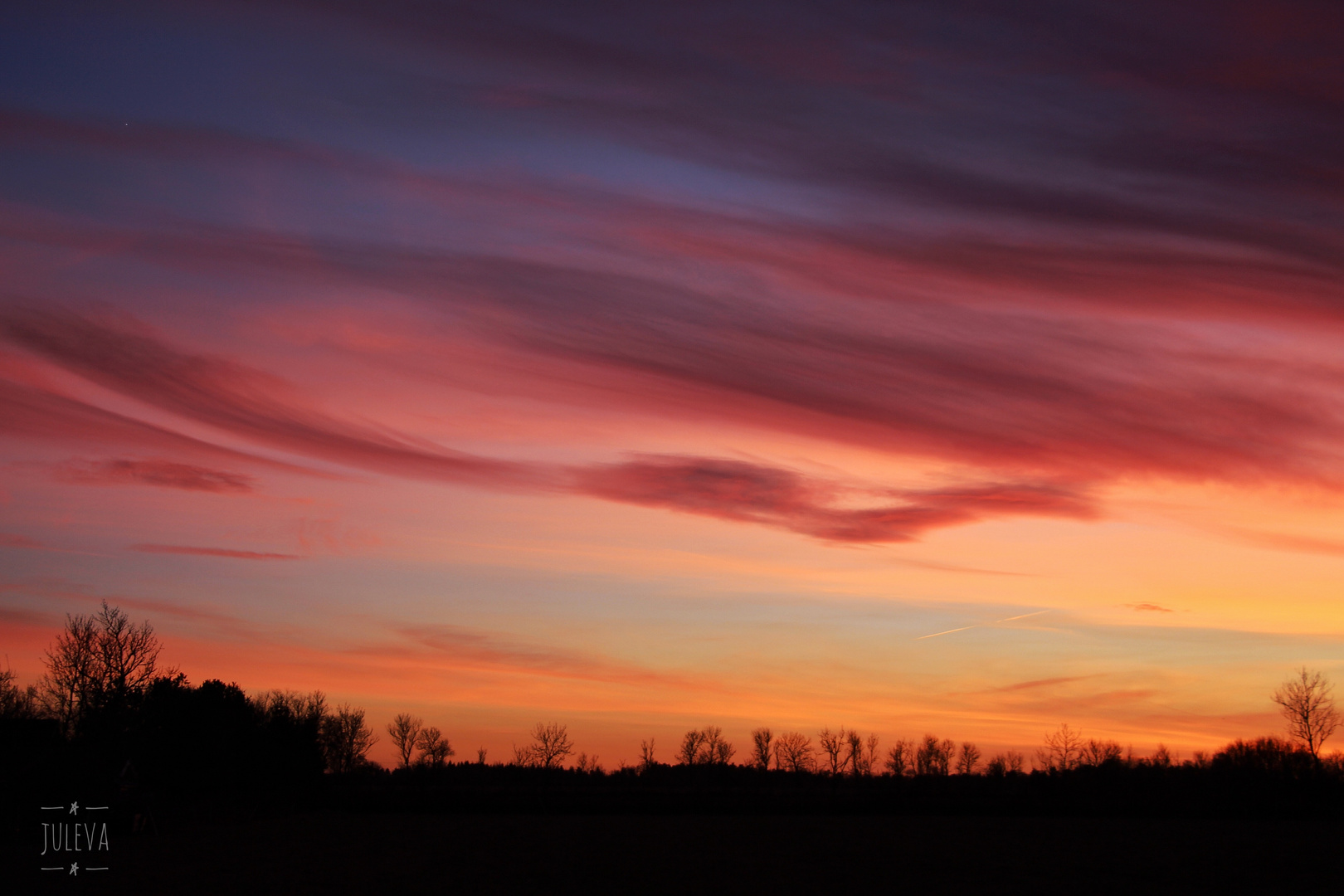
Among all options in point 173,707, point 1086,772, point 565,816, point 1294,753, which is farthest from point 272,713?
point 1294,753

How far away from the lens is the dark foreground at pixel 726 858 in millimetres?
50728

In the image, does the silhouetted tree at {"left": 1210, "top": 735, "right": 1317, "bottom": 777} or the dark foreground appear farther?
the silhouetted tree at {"left": 1210, "top": 735, "right": 1317, "bottom": 777}

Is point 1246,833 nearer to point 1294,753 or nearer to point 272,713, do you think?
point 1294,753

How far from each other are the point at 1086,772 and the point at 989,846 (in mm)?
95416

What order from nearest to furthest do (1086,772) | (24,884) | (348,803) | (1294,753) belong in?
(24,884) → (348,803) → (1294,753) → (1086,772)

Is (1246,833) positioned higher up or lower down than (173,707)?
lower down

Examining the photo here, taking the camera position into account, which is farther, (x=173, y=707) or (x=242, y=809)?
(x=173, y=707)

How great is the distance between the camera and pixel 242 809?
101062 millimetres

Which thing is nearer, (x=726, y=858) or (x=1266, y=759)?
(x=726, y=858)

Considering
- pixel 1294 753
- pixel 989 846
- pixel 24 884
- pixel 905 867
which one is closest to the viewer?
pixel 24 884

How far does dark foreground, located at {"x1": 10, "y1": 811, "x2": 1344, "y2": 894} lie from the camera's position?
50.7 meters

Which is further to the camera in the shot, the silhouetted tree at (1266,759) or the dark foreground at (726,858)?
the silhouetted tree at (1266,759)

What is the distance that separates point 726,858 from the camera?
6228cm

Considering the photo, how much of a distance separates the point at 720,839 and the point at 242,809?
183 feet
